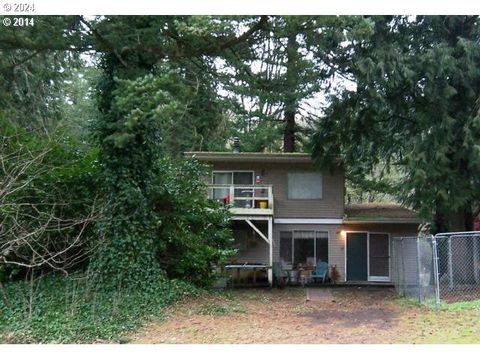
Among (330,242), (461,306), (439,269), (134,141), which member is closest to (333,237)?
(330,242)

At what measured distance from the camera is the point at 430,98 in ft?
48.8

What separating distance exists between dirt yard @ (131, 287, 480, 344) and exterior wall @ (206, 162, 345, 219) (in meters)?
7.53

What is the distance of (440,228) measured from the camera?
53.4 ft

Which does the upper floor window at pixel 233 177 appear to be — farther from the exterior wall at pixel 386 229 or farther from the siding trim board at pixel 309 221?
the exterior wall at pixel 386 229

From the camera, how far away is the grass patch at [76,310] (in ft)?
25.8

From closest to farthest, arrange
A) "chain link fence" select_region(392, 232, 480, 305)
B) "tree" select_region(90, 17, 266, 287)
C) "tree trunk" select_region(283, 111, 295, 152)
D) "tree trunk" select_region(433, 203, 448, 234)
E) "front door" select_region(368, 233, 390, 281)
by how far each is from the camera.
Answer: "tree" select_region(90, 17, 266, 287)
"chain link fence" select_region(392, 232, 480, 305)
"tree trunk" select_region(433, 203, 448, 234)
"front door" select_region(368, 233, 390, 281)
"tree trunk" select_region(283, 111, 295, 152)

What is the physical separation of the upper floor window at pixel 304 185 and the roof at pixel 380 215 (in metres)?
1.68

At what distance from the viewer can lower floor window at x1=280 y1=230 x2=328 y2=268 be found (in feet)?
66.1

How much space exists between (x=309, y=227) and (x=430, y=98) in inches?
293

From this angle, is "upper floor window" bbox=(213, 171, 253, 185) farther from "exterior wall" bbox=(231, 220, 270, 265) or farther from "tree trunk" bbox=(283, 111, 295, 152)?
"tree trunk" bbox=(283, 111, 295, 152)

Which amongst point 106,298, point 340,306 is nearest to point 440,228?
point 340,306

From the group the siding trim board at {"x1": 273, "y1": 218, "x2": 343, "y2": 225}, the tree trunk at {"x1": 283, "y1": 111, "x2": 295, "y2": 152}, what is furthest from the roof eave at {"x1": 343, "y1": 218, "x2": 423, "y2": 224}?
the tree trunk at {"x1": 283, "y1": 111, "x2": 295, "y2": 152}

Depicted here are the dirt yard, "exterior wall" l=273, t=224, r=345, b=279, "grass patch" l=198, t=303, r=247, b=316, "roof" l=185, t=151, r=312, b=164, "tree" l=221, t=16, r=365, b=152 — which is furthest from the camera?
"exterior wall" l=273, t=224, r=345, b=279
